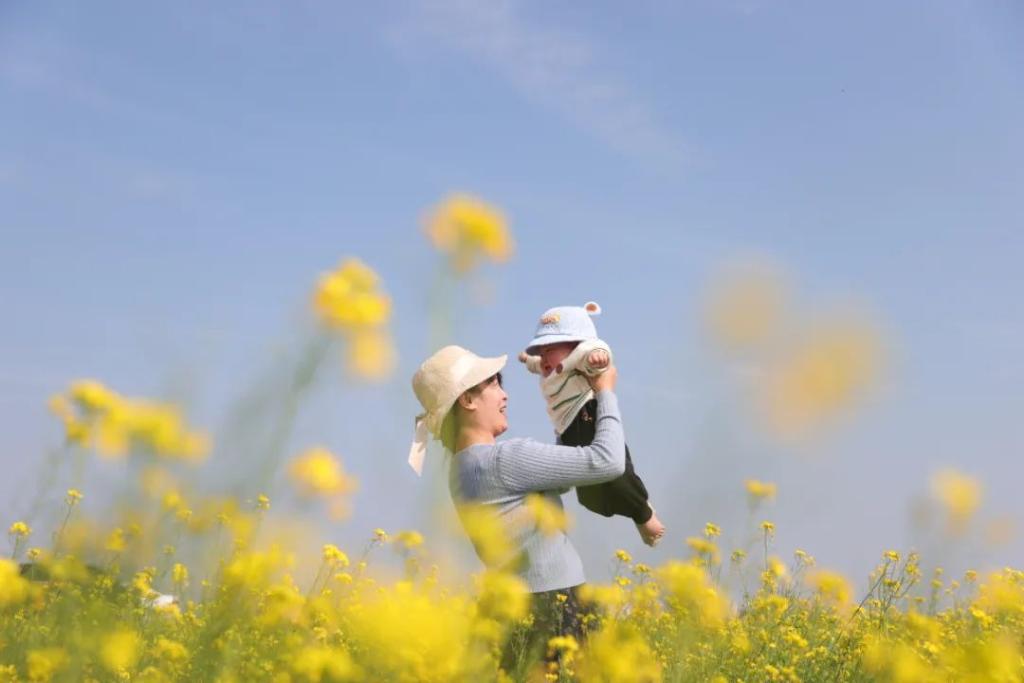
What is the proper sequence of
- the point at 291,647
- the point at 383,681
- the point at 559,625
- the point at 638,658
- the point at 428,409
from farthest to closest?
the point at 428,409 < the point at 559,625 < the point at 638,658 < the point at 291,647 < the point at 383,681

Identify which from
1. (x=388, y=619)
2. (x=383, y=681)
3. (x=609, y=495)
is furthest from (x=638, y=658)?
(x=388, y=619)

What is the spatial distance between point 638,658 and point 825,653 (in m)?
1.58

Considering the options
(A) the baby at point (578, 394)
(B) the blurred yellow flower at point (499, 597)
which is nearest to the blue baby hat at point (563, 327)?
(A) the baby at point (578, 394)

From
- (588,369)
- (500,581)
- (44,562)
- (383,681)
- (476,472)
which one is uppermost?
(588,369)

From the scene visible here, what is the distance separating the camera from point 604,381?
10.3ft

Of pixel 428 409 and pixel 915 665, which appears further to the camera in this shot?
pixel 428 409

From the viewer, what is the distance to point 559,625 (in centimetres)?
301

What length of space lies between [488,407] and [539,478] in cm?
31

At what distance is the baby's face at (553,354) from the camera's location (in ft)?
10.7

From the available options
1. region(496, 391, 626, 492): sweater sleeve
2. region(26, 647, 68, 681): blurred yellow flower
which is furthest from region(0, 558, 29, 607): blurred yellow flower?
region(496, 391, 626, 492): sweater sleeve

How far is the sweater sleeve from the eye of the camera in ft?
9.77

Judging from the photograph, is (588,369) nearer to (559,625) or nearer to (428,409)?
(428,409)

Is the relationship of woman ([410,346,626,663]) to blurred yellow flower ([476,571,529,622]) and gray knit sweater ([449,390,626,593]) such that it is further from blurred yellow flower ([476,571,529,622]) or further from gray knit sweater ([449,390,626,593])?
blurred yellow flower ([476,571,529,622])

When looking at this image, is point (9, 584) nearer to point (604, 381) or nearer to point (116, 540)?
point (116, 540)
